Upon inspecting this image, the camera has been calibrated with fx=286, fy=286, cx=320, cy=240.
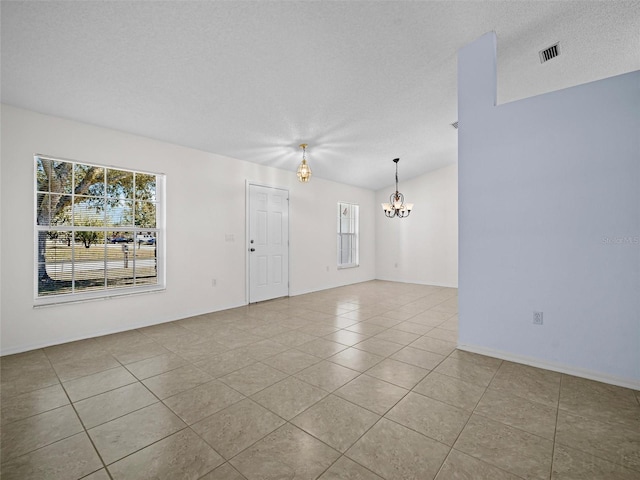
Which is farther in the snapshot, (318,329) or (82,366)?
(318,329)

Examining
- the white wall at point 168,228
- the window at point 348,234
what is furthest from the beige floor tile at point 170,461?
the window at point 348,234

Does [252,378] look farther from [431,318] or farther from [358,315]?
[431,318]

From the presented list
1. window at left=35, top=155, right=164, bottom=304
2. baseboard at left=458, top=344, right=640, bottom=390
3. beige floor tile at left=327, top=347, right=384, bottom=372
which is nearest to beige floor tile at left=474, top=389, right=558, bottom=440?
baseboard at left=458, top=344, right=640, bottom=390

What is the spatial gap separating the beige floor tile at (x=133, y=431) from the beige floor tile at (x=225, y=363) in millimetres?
573

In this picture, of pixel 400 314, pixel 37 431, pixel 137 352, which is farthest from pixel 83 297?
pixel 400 314

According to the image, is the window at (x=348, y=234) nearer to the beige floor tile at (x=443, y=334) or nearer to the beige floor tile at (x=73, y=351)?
the beige floor tile at (x=443, y=334)

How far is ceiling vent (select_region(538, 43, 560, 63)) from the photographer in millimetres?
2926

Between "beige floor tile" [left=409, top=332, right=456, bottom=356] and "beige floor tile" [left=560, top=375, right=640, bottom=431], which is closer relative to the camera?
"beige floor tile" [left=560, top=375, right=640, bottom=431]

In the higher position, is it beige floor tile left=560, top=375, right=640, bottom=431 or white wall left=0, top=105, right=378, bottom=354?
white wall left=0, top=105, right=378, bottom=354

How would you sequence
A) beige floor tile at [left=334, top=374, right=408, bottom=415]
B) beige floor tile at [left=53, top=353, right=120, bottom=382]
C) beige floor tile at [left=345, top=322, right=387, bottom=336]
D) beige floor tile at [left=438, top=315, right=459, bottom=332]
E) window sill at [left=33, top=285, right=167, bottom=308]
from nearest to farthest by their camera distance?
1. beige floor tile at [left=334, top=374, right=408, bottom=415]
2. beige floor tile at [left=53, top=353, right=120, bottom=382]
3. window sill at [left=33, top=285, right=167, bottom=308]
4. beige floor tile at [left=345, top=322, right=387, bottom=336]
5. beige floor tile at [left=438, top=315, right=459, bottom=332]

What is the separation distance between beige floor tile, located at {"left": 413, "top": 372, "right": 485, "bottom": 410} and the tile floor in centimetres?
1

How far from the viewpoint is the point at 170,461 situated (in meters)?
1.53

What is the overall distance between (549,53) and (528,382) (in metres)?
3.29

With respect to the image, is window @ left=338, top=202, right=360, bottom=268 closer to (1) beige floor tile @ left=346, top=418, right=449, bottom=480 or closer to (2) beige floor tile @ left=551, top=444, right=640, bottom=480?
(1) beige floor tile @ left=346, top=418, right=449, bottom=480
